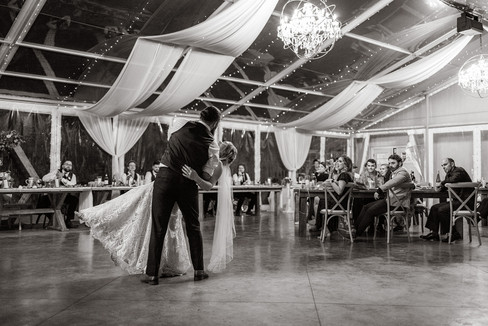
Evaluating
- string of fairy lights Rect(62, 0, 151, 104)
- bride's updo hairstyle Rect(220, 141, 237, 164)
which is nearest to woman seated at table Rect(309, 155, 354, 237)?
bride's updo hairstyle Rect(220, 141, 237, 164)

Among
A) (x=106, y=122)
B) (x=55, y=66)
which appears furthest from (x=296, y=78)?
(x=55, y=66)

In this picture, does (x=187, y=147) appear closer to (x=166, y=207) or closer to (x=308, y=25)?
(x=166, y=207)

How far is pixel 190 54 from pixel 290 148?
5.96m

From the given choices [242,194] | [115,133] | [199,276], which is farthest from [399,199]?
[115,133]

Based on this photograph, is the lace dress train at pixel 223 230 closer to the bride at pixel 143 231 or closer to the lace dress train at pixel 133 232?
the bride at pixel 143 231

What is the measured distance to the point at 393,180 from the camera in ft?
18.9

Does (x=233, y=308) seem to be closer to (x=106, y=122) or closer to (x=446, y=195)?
(x=446, y=195)

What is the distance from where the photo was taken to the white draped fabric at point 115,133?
9.48 metres

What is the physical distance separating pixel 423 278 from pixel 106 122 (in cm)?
770

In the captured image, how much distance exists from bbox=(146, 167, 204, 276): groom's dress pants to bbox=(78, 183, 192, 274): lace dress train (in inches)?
11.1

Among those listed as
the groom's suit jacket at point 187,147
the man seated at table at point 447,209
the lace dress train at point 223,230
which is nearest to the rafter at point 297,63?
the man seated at table at point 447,209

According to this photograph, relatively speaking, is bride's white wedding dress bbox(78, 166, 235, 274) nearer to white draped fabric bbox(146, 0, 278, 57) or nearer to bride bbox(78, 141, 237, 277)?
bride bbox(78, 141, 237, 277)

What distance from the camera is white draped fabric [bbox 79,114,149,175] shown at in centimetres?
948

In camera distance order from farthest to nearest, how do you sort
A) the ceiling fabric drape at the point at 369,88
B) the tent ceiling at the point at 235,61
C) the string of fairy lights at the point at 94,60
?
the ceiling fabric drape at the point at 369,88 < the string of fairy lights at the point at 94,60 < the tent ceiling at the point at 235,61
